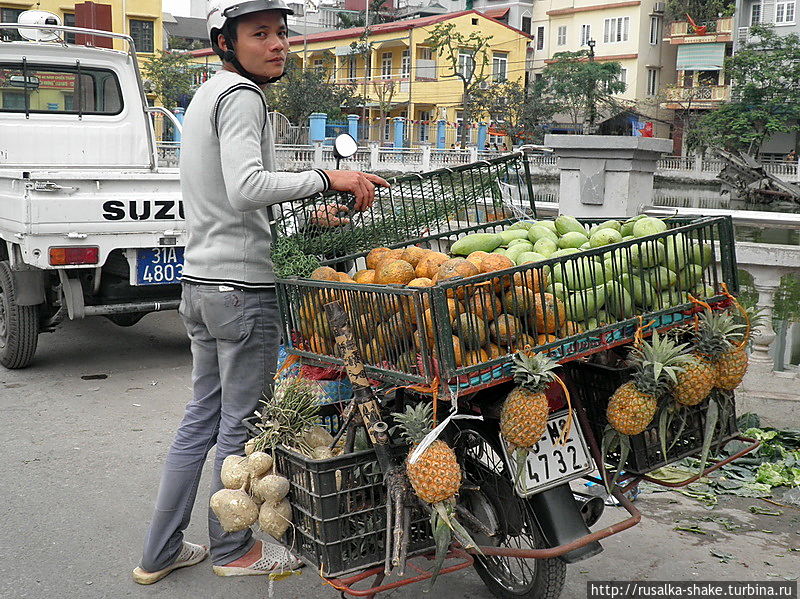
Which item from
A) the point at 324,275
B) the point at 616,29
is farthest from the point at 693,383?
the point at 616,29

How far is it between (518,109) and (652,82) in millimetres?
10563

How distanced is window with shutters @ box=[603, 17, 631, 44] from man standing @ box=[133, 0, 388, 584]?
5305 centimetres

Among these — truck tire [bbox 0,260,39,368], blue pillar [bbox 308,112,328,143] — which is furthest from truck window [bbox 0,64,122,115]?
blue pillar [bbox 308,112,328,143]

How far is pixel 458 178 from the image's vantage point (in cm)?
407

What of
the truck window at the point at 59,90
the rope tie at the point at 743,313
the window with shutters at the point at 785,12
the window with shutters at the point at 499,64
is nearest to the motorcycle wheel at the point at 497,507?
the rope tie at the point at 743,313

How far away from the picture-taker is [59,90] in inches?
329

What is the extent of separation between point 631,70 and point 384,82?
608 inches

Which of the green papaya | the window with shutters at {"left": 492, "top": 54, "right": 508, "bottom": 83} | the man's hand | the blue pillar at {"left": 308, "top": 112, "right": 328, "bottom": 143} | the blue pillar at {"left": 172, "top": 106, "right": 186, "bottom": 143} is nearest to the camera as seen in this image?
the man's hand

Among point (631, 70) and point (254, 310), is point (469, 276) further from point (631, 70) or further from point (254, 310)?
point (631, 70)

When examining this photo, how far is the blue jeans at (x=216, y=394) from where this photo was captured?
3.23 meters

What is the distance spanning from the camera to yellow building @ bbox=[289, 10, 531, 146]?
2060 inches

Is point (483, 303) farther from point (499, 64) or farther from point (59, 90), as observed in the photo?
point (499, 64)

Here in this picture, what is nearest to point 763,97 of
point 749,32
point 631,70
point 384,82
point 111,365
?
point 749,32

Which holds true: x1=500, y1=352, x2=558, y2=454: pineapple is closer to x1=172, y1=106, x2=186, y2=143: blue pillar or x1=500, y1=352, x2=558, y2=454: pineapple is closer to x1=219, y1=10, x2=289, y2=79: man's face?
x1=219, y1=10, x2=289, y2=79: man's face
